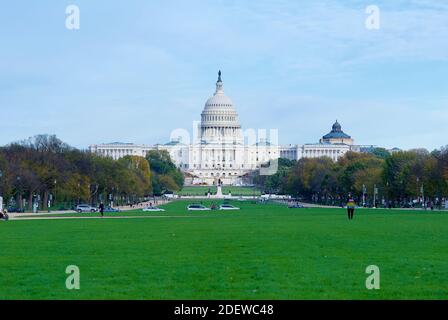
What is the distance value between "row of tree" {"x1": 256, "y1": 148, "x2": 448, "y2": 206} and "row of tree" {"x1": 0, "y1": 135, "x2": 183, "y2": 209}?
2524cm

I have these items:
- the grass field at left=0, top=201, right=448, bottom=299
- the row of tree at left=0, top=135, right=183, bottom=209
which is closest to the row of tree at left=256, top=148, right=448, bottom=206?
the row of tree at left=0, top=135, right=183, bottom=209

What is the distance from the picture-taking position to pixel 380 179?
→ 404 ft

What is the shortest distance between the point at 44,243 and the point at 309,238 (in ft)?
26.4

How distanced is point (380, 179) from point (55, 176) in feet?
126

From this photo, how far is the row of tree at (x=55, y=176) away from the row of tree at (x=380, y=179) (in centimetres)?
2524

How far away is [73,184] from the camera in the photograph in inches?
4171

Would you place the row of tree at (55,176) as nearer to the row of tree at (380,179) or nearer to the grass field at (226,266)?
the row of tree at (380,179)

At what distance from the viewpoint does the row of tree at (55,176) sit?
96.1m

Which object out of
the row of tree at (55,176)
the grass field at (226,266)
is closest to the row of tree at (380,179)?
the row of tree at (55,176)

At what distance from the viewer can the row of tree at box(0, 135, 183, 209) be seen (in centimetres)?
9612

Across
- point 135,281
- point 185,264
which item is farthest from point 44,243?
point 135,281
